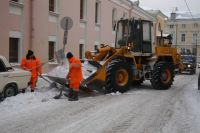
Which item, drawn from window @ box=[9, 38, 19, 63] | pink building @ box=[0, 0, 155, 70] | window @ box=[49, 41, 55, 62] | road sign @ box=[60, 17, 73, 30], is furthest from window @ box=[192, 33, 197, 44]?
road sign @ box=[60, 17, 73, 30]

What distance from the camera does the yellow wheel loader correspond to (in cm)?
1493

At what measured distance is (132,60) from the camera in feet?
54.1

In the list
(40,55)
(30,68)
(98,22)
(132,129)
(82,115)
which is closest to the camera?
(132,129)

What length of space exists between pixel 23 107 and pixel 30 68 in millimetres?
3513

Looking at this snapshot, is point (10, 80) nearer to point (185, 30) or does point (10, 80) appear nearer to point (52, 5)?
point (52, 5)

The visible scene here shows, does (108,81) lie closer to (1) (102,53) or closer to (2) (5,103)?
(1) (102,53)

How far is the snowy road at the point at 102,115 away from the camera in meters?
8.86

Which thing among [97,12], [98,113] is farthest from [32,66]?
[97,12]

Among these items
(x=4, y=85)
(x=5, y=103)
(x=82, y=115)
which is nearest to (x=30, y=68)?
(x=4, y=85)

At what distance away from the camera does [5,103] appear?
11.6 meters

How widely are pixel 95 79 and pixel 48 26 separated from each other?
860cm

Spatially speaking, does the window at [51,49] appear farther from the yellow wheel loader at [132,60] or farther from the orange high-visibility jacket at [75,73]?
the orange high-visibility jacket at [75,73]

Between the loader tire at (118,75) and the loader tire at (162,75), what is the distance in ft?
4.93

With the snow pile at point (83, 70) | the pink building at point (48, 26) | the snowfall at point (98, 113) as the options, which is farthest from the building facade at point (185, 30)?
the snowfall at point (98, 113)
